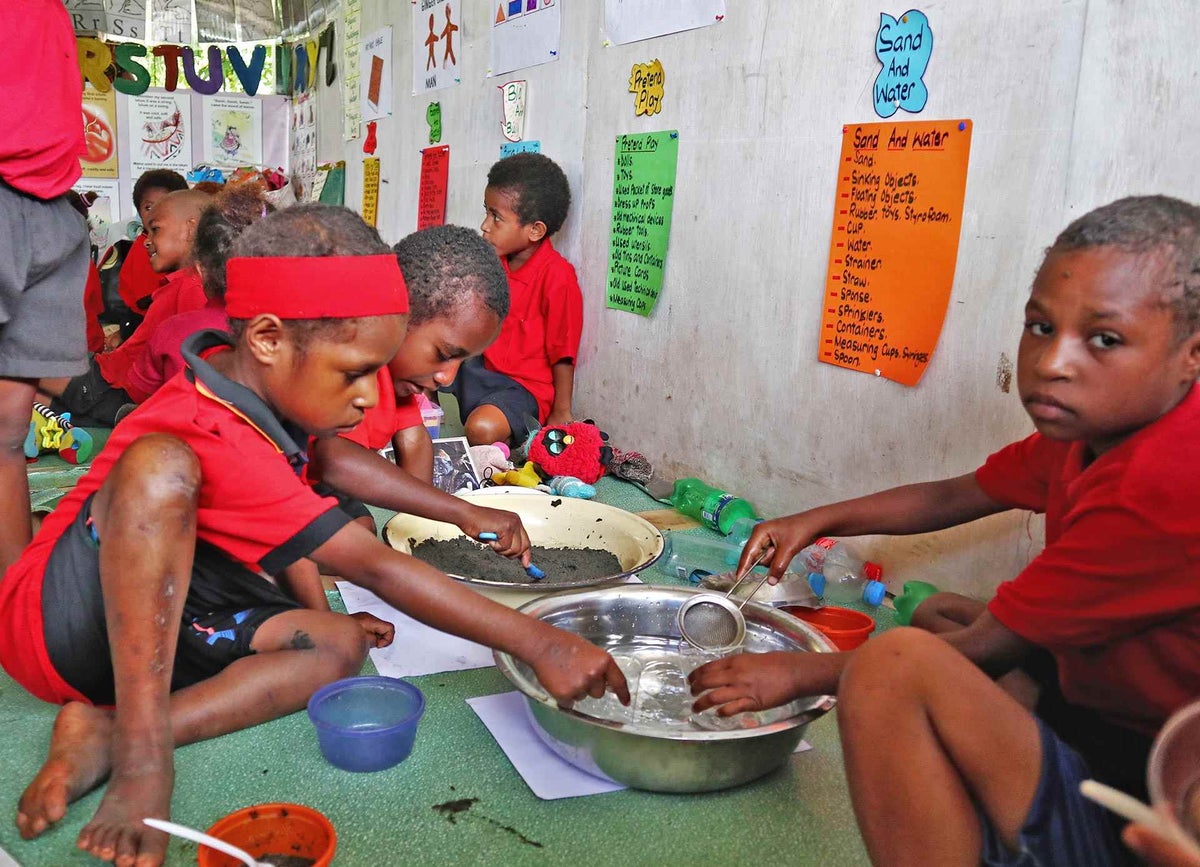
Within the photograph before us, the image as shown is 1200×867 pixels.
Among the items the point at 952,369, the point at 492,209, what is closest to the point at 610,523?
the point at 952,369

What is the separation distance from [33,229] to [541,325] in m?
1.53

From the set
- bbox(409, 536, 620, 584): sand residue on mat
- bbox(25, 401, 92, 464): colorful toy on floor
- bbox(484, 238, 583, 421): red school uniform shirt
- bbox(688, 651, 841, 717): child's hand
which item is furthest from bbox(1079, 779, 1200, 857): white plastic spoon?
bbox(25, 401, 92, 464): colorful toy on floor

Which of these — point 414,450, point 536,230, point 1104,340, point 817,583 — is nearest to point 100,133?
point 536,230

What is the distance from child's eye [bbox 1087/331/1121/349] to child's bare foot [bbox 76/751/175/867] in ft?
3.58

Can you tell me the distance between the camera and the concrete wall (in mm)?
1451

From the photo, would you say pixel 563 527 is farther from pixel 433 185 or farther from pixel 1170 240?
pixel 433 185

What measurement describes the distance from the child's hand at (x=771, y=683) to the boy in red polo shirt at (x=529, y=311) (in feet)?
5.70

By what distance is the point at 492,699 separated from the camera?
1.42 meters

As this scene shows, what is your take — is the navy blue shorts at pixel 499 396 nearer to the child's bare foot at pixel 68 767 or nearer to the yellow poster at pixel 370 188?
the child's bare foot at pixel 68 767

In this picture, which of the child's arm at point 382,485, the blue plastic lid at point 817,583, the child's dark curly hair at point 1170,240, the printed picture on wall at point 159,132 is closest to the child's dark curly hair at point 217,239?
the child's arm at point 382,485

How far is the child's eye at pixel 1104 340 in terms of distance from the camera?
3.18ft

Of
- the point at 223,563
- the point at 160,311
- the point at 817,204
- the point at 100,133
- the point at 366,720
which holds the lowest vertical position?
the point at 366,720

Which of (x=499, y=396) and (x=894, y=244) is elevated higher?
(x=894, y=244)

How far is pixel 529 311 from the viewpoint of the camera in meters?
2.94
